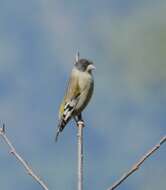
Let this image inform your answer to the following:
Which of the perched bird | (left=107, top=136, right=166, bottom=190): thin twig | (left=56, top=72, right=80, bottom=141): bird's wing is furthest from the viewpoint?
the perched bird

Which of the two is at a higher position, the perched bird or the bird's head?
the bird's head

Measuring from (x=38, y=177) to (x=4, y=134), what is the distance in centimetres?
20

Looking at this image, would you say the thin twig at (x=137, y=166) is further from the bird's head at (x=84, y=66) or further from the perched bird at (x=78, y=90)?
the bird's head at (x=84, y=66)

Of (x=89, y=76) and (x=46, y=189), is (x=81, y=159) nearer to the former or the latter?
(x=46, y=189)

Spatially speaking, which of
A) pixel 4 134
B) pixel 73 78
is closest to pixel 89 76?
pixel 73 78

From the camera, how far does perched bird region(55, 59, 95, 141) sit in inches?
154

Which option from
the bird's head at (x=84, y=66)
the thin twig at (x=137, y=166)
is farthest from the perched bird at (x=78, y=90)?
the thin twig at (x=137, y=166)

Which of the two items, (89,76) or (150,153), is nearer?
(150,153)

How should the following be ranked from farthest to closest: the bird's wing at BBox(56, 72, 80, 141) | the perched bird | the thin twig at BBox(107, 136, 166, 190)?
the perched bird < the bird's wing at BBox(56, 72, 80, 141) < the thin twig at BBox(107, 136, 166, 190)

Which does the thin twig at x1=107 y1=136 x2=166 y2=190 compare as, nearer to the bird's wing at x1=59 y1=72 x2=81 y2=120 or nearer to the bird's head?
the bird's wing at x1=59 y1=72 x2=81 y2=120

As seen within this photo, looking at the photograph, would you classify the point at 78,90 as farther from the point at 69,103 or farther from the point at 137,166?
the point at 137,166

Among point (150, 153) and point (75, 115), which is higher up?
point (150, 153)

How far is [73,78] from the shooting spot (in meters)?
3.96

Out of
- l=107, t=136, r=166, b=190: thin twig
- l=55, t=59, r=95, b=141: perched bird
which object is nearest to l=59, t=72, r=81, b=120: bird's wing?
l=55, t=59, r=95, b=141: perched bird
